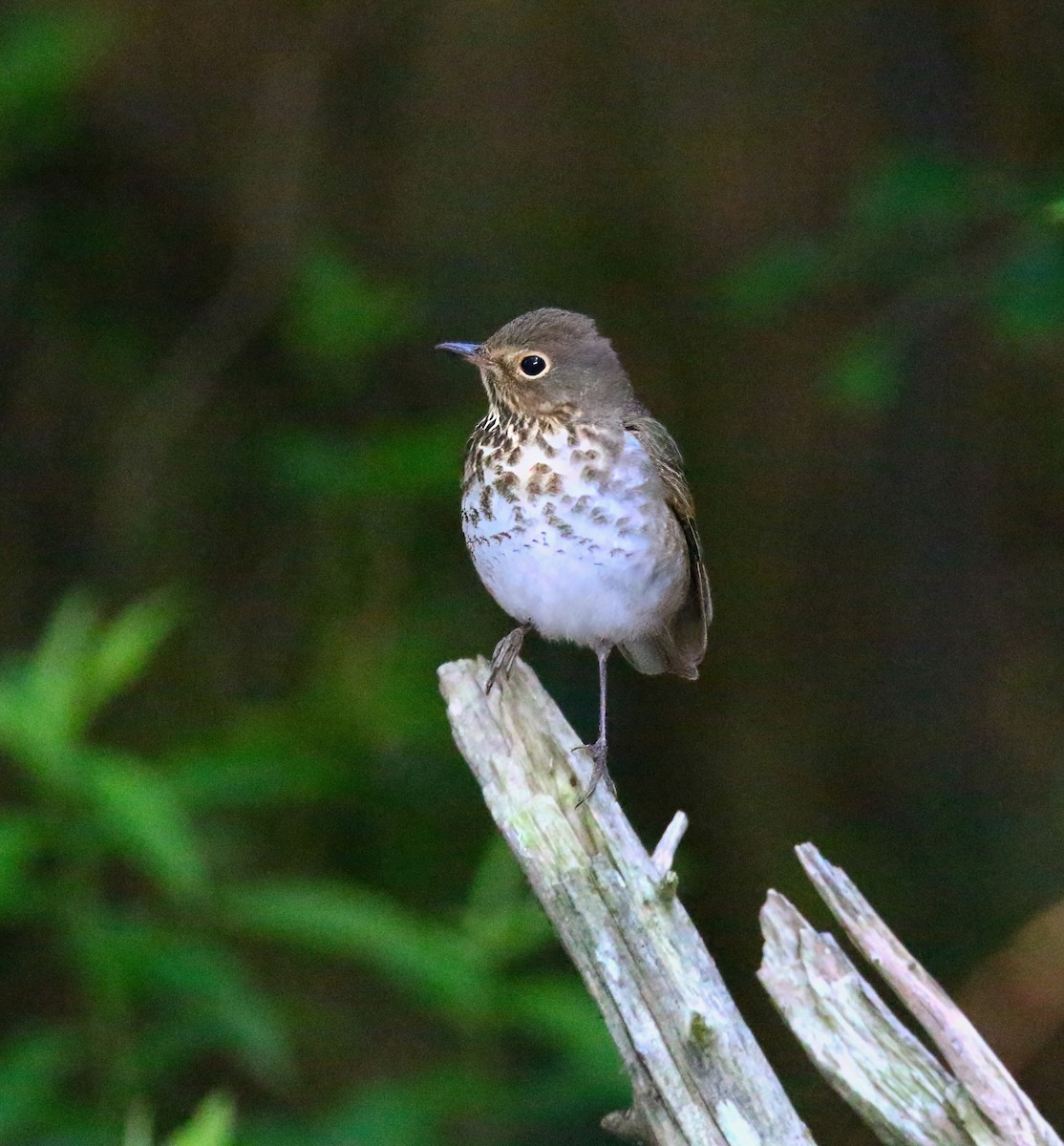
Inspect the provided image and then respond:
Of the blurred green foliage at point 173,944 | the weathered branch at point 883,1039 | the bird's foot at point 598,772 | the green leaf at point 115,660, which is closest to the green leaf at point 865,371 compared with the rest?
the bird's foot at point 598,772

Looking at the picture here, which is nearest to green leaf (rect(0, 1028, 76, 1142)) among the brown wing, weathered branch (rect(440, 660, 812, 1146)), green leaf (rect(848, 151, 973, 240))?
weathered branch (rect(440, 660, 812, 1146))

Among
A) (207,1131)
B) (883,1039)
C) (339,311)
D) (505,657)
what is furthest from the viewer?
(339,311)

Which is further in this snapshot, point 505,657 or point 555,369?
point 555,369

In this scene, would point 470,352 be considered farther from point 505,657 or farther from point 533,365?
point 505,657

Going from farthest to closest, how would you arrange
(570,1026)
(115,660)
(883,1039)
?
1. (115,660)
2. (570,1026)
3. (883,1039)

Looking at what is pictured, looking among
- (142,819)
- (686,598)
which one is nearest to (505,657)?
(686,598)

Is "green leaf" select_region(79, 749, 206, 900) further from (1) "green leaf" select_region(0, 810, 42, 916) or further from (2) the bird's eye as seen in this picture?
(2) the bird's eye

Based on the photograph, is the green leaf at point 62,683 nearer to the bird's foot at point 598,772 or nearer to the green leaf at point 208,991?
the green leaf at point 208,991

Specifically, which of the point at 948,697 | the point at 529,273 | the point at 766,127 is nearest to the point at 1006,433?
the point at 948,697
